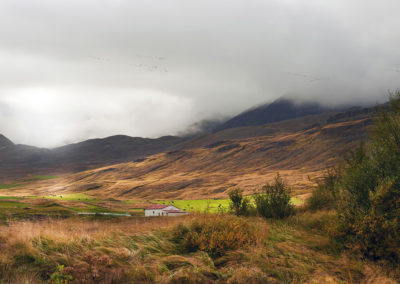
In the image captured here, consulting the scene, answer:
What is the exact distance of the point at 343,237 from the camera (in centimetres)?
1253

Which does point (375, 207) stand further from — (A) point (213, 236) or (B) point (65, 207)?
(B) point (65, 207)

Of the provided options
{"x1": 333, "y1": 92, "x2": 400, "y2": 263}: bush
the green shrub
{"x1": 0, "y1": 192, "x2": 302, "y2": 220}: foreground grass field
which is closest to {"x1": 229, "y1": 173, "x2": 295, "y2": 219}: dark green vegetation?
{"x1": 333, "y1": 92, "x2": 400, "y2": 263}: bush

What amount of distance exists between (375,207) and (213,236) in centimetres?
739

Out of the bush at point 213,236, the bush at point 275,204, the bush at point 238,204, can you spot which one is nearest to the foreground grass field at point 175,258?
the bush at point 213,236

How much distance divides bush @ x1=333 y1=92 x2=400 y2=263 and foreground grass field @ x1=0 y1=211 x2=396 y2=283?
90 cm

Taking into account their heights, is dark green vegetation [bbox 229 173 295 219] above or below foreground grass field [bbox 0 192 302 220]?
above

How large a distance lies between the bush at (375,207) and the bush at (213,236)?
4.35 meters

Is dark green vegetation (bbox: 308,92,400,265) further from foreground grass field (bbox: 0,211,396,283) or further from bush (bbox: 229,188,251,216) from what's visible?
bush (bbox: 229,188,251,216)

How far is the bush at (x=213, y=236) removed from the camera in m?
10.3

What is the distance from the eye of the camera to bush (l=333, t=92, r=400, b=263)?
10977 mm

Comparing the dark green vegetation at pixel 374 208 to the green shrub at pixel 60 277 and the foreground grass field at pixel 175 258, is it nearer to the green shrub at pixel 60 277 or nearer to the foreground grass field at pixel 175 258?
the foreground grass field at pixel 175 258

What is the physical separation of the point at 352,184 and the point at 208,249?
27.3ft

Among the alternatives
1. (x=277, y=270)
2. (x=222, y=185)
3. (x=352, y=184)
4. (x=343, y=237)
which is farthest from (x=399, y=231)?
(x=222, y=185)

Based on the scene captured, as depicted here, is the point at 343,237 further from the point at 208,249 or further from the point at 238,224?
the point at 208,249
